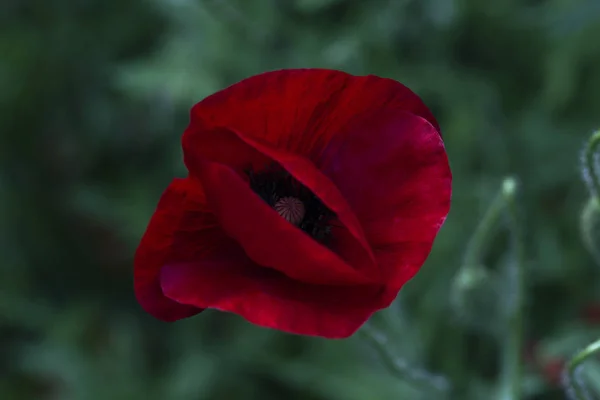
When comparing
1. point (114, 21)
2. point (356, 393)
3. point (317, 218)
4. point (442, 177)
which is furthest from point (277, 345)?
point (442, 177)

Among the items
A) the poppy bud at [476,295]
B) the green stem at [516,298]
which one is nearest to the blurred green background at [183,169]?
the poppy bud at [476,295]

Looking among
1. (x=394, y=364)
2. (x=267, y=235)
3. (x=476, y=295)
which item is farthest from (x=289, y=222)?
(x=476, y=295)

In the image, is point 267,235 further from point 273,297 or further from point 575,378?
point 575,378

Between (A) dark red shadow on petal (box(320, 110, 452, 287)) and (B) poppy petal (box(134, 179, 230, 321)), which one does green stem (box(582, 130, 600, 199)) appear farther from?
(B) poppy petal (box(134, 179, 230, 321))

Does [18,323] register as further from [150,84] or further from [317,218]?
[317,218]

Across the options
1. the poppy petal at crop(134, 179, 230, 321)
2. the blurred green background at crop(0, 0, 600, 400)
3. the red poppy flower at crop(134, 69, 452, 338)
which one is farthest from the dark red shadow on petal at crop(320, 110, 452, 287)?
the blurred green background at crop(0, 0, 600, 400)
